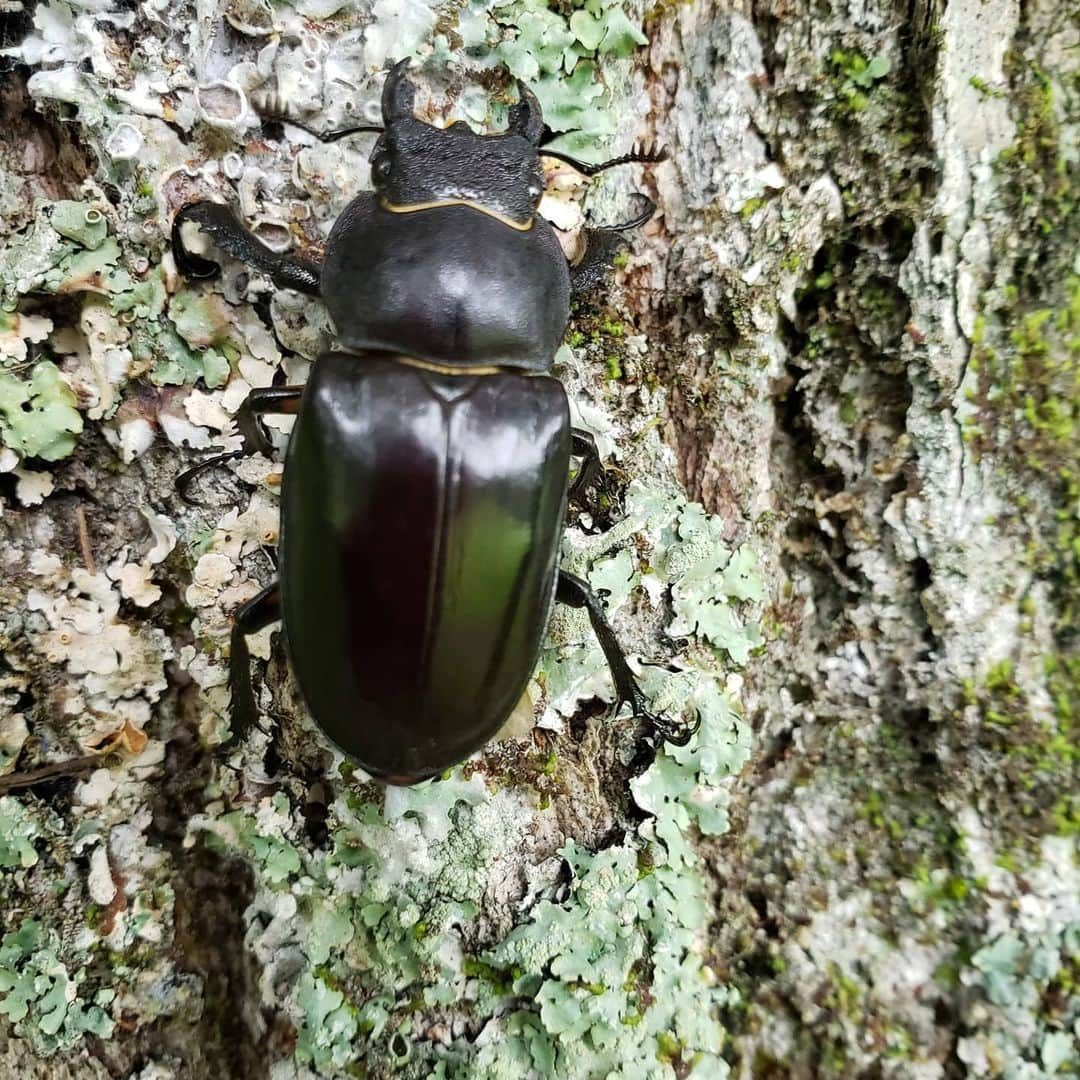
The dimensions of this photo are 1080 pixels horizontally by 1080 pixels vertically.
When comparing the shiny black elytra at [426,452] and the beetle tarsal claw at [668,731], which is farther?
the beetle tarsal claw at [668,731]

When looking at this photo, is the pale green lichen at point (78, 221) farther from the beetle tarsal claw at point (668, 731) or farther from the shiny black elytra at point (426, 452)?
the beetle tarsal claw at point (668, 731)

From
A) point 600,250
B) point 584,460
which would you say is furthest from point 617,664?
point 600,250

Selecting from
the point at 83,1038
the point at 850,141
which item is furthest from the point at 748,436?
the point at 83,1038

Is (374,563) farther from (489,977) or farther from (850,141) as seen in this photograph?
(850,141)

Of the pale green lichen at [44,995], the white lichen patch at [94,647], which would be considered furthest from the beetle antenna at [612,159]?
the pale green lichen at [44,995]

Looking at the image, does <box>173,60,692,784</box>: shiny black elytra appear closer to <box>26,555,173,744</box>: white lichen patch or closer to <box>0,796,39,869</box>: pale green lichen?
<box>26,555,173,744</box>: white lichen patch

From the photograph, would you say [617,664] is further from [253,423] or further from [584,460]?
[253,423]

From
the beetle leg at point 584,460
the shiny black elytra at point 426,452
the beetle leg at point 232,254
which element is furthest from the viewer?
the beetle leg at point 584,460
